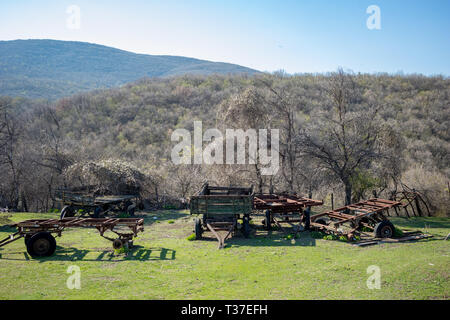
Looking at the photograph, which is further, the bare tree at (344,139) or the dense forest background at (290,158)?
the dense forest background at (290,158)

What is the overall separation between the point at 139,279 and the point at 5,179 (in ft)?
74.3

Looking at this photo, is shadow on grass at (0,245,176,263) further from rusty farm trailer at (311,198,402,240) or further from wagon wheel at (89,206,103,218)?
rusty farm trailer at (311,198,402,240)

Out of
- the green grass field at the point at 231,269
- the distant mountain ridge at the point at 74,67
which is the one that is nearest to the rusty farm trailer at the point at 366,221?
the green grass field at the point at 231,269

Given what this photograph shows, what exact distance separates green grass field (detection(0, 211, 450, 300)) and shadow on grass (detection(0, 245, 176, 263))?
0.03 meters

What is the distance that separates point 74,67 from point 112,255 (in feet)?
373

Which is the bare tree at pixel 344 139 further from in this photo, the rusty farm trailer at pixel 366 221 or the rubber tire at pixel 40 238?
the rubber tire at pixel 40 238

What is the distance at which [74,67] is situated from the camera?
4176 inches

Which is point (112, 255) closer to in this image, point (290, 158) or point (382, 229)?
point (382, 229)

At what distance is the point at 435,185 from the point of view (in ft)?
61.6

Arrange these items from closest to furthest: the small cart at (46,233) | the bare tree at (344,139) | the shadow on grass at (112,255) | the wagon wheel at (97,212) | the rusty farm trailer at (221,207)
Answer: the shadow on grass at (112,255) < the small cart at (46,233) < the rusty farm trailer at (221,207) < the wagon wheel at (97,212) < the bare tree at (344,139)

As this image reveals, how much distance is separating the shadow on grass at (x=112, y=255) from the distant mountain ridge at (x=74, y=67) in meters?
78.3

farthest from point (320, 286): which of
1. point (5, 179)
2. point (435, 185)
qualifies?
point (5, 179)

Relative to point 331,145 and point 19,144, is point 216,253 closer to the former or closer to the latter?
point 331,145

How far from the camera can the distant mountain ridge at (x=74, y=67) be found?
276ft
